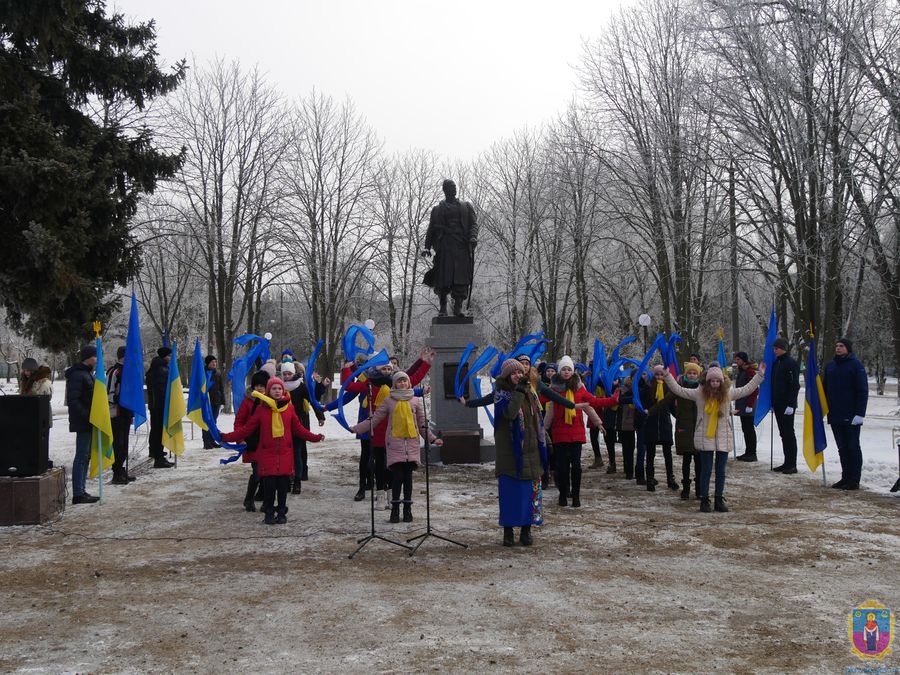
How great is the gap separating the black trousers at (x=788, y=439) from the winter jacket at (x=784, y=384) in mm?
141

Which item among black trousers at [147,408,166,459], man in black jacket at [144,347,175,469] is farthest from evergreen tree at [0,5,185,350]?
black trousers at [147,408,166,459]

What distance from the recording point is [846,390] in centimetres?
1038

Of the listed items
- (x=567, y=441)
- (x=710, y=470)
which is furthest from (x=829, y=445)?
(x=567, y=441)

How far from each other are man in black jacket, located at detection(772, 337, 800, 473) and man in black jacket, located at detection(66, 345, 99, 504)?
10465 millimetres

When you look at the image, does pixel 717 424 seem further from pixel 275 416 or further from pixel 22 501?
pixel 22 501

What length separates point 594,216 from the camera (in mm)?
31719

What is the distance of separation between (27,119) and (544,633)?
1082cm

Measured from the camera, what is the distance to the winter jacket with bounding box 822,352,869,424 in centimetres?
1022

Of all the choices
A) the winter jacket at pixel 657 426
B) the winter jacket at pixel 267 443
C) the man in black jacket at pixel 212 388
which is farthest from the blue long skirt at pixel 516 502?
the man in black jacket at pixel 212 388

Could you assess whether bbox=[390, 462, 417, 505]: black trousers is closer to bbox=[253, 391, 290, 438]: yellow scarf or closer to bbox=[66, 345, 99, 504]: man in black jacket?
bbox=[253, 391, 290, 438]: yellow scarf

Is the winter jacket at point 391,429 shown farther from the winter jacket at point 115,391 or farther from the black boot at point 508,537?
the winter jacket at point 115,391

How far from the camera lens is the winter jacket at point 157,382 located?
45.2 ft

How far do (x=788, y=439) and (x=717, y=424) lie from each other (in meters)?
4.44

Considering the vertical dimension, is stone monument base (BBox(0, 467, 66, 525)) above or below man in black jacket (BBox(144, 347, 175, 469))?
below
